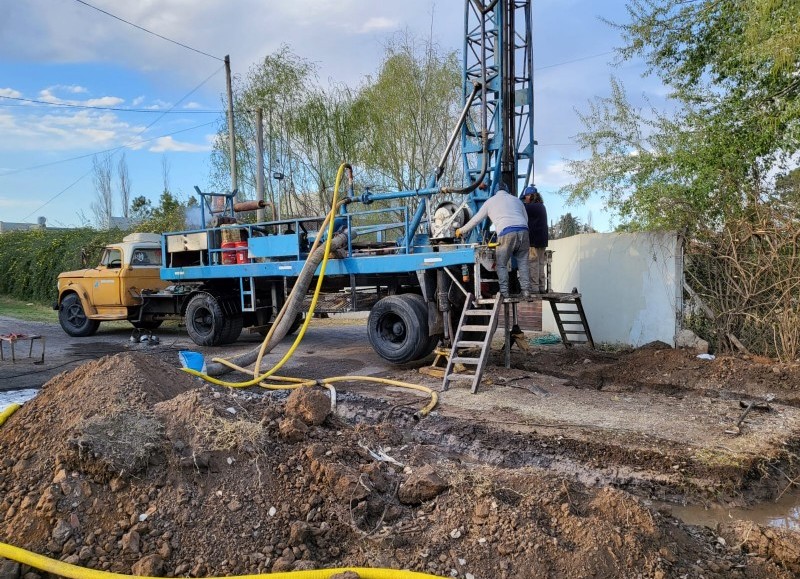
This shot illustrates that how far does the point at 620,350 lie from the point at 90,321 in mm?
11594

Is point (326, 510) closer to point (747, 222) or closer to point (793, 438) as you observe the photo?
point (793, 438)

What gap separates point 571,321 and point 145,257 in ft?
31.1

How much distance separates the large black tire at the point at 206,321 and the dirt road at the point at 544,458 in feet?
10.1

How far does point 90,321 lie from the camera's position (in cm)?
1410

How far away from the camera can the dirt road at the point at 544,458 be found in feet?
11.3

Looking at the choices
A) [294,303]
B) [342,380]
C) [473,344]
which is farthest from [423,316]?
[294,303]

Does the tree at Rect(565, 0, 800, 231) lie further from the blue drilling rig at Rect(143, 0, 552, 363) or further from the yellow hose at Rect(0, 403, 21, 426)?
the yellow hose at Rect(0, 403, 21, 426)

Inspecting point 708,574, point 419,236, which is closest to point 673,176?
point 419,236

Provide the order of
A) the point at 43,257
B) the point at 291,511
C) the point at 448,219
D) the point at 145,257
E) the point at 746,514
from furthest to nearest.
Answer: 1. the point at 43,257
2. the point at 145,257
3. the point at 448,219
4. the point at 746,514
5. the point at 291,511

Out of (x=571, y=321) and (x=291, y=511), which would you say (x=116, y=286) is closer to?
(x=571, y=321)

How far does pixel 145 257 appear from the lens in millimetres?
13883

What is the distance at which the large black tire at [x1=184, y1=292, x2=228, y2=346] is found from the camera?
1156 cm

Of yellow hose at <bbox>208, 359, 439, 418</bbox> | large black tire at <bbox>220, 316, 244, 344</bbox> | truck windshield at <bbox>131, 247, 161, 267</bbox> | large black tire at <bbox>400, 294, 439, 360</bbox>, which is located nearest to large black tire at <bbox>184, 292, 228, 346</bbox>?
large black tire at <bbox>220, 316, 244, 344</bbox>

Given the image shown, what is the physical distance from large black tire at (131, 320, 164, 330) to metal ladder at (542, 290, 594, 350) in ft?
29.7
